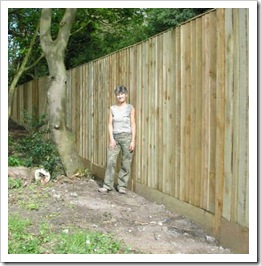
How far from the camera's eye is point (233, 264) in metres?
4.28

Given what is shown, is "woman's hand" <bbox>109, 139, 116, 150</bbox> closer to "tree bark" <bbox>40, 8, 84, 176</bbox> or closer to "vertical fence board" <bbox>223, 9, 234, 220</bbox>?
"tree bark" <bbox>40, 8, 84, 176</bbox>

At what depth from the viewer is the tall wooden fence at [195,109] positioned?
4512 mm

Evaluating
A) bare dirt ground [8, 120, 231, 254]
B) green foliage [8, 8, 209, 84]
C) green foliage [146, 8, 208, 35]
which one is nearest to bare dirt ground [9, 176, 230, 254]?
bare dirt ground [8, 120, 231, 254]

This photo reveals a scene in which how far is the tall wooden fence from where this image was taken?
4.51 meters

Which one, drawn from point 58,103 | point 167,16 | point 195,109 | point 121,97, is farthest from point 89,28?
point 195,109

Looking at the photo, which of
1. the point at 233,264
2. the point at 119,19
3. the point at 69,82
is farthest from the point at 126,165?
the point at 119,19

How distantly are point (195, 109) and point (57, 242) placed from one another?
6.32 ft

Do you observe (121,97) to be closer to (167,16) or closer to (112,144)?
(112,144)

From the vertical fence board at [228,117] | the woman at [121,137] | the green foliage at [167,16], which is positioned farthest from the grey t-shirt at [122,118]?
the green foliage at [167,16]

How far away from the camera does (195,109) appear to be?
548cm

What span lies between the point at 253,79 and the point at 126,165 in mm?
3383

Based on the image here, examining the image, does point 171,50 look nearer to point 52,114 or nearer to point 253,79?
point 253,79

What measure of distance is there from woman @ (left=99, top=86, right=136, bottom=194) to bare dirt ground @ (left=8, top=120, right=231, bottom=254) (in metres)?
0.20

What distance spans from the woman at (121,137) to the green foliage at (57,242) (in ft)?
6.84
